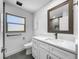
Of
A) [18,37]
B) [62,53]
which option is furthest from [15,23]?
[62,53]

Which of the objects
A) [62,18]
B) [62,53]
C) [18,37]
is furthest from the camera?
[18,37]

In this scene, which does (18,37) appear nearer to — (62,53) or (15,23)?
(15,23)

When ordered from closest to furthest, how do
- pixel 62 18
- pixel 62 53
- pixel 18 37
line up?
pixel 62 53 < pixel 62 18 < pixel 18 37

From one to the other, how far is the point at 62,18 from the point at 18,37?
2419 millimetres

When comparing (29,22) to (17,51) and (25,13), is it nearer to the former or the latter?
(25,13)

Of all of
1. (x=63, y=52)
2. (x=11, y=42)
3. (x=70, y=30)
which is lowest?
(x=11, y=42)

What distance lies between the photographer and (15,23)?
11.1 ft

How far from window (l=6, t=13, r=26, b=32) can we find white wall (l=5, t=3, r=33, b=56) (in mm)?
194

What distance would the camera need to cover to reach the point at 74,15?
5.09ft

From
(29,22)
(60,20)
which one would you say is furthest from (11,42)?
(60,20)

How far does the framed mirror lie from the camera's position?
1.63 metres

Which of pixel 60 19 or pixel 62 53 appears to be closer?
pixel 62 53

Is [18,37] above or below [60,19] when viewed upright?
below

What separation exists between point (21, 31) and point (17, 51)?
105cm
